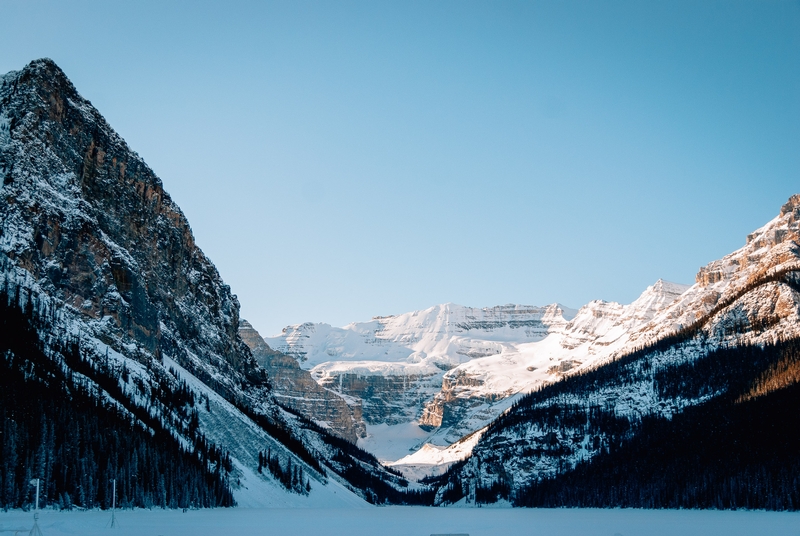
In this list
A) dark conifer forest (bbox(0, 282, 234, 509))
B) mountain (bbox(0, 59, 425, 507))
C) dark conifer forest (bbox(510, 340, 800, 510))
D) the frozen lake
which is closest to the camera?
the frozen lake

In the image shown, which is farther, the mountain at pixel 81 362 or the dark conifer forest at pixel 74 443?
the mountain at pixel 81 362

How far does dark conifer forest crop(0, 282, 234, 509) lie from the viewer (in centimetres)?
10475

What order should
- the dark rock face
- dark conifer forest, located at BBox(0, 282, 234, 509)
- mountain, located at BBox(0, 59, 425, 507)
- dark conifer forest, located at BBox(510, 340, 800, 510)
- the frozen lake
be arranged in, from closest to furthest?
1. the frozen lake
2. dark conifer forest, located at BBox(0, 282, 234, 509)
3. mountain, located at BBox(0, 59, 425, 507)
4. dark conifer forest, located at BBox(510, 340, 800, 510)
5. the dark rock face

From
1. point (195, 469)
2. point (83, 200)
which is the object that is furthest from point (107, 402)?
point (83, 200)

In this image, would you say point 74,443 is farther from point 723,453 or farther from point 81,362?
point 723,453

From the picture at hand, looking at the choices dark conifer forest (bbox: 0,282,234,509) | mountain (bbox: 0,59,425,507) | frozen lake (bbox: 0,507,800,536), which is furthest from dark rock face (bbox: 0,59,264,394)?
frozen lake (bbox: 0,507,800,536)

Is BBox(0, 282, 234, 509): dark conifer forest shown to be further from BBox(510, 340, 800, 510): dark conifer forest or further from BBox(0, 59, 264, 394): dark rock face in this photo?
BBox(510, 340, 800, 510): dark conifer forest

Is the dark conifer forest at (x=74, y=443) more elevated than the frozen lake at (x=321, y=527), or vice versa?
the dark conifer forest at (x=74, y=443)

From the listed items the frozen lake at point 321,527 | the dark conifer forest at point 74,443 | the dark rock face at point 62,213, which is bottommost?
the frozen lake at point 321,527

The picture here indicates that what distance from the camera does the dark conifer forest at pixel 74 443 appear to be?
104750mm

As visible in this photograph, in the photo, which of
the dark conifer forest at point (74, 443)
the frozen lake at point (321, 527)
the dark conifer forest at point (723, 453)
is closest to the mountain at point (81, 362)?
the dark conifer forest at point (74, 443)

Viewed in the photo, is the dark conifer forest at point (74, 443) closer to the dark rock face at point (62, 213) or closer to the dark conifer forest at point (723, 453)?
the dark rock face at point (62, 213)

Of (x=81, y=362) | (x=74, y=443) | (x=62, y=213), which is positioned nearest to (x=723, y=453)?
(x=74, y=443)

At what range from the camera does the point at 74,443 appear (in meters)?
113
